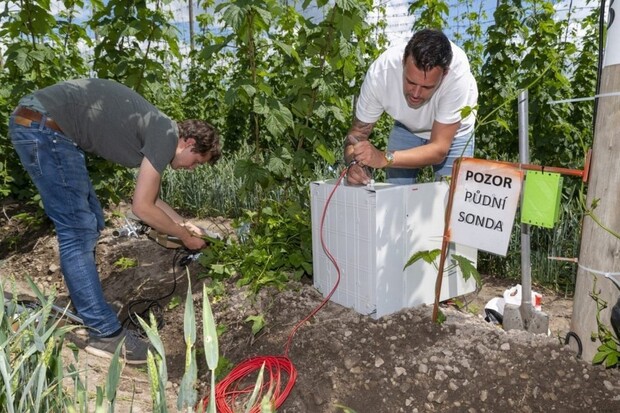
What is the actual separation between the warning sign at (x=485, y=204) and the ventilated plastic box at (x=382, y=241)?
30cm

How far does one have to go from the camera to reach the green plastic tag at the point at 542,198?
78.1 inches

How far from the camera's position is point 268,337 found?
274 centimetres

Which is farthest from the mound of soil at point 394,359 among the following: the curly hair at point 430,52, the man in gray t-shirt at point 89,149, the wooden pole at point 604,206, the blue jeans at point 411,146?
the curly hair at point 430,52

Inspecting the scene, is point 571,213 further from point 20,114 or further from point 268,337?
point 20,114

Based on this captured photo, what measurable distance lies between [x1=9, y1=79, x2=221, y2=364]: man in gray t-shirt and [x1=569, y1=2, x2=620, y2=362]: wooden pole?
183cm

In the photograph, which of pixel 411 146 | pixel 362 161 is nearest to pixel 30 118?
pixel 362 161

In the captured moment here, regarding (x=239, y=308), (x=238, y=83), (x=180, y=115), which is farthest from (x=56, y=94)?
(x=180, y=115)

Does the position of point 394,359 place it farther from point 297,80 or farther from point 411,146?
point 297,80

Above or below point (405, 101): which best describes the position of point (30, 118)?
below

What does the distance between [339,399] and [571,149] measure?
3233 millimetres

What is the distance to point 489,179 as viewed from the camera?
216 cm

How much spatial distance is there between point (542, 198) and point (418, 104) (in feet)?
2.98

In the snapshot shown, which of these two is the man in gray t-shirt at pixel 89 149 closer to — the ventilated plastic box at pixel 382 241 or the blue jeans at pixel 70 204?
the blue jeans at pixel 70 204

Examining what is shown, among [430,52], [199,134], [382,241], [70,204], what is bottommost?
[382,241]
